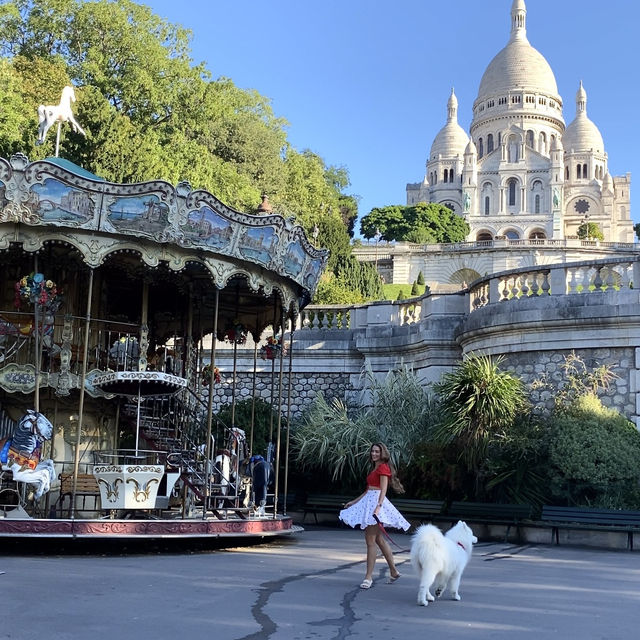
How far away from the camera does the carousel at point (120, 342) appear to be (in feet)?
48.3

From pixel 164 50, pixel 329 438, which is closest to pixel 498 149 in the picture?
pixel 164 50

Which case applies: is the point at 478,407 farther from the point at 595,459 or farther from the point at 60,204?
the point at 60,204

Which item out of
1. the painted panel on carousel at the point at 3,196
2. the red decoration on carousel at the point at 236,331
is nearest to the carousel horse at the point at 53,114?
the painted panel on carousel at the point at 3,196

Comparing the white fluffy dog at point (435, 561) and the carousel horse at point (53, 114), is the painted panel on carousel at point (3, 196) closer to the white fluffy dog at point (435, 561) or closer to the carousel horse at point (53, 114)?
the carousel horse at point (53, 114)

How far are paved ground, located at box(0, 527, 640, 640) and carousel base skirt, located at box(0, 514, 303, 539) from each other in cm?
33

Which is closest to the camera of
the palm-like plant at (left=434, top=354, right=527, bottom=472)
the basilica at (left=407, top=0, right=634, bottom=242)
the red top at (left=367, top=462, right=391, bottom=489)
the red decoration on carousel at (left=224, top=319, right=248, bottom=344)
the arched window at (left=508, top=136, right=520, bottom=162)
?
the red top at (left=367, top=462, right=391, bottom=489)

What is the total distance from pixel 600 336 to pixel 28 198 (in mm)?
11576

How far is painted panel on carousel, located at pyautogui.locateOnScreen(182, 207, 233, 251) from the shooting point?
15.6 m

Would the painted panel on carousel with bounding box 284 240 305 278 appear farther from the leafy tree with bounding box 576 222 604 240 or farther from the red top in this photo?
the leafy tree with bounding box 576 222 604 240

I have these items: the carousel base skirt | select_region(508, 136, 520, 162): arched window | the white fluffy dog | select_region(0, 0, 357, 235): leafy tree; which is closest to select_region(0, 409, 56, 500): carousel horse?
the carousel base skirt

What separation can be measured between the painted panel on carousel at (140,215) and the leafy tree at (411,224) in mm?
89280

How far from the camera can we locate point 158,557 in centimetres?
1404

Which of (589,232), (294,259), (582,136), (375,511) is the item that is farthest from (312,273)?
(582,136)

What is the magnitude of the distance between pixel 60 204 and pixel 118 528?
5.16 m
